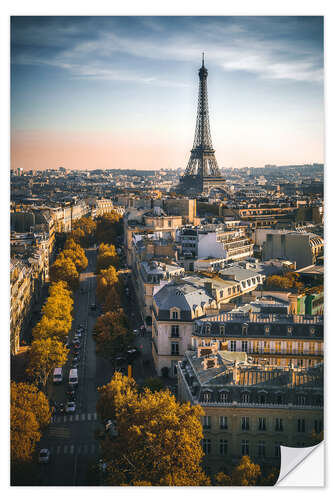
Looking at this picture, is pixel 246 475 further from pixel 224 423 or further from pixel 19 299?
pixel 19 299

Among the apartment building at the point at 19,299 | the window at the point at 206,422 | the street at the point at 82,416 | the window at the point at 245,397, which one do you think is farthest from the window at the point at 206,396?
the apartment building at the point at 19,299

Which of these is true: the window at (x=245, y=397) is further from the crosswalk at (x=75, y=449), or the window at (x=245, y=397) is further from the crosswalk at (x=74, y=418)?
the crosswalk at (x=74, y=418)

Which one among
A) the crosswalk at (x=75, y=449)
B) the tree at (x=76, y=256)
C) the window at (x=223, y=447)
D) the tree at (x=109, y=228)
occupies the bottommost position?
the crosswalk at (x=75, y=449)

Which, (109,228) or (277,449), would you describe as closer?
(277,449)

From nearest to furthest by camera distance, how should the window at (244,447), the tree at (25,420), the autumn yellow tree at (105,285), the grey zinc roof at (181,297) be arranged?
the tree at (25,420) < the window at (244,447) < the grey zinc roof at (181,297) < the autumn yellow tree at (105,285)

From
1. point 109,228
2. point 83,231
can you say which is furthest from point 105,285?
point 109,228
